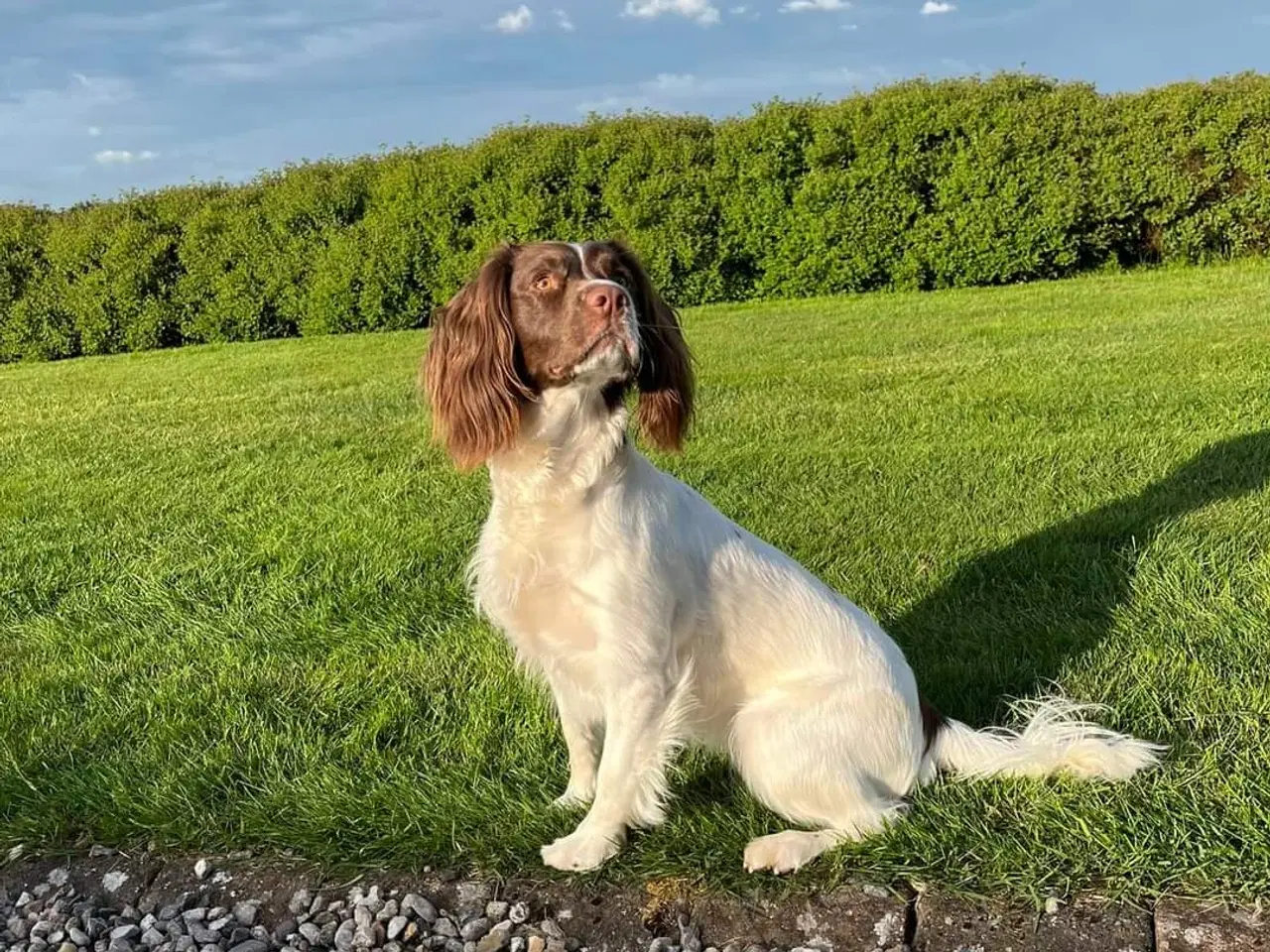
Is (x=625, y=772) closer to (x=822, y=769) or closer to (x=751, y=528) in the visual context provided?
(x=822, y=769)

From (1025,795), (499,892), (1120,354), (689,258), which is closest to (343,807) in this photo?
(499,892)

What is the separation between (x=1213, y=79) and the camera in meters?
14.8

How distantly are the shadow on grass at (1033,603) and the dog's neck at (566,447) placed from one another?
1.36m

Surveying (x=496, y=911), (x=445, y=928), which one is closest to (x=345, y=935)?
(x=445, y=928)

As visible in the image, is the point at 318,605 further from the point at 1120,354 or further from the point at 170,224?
the point at 170,224

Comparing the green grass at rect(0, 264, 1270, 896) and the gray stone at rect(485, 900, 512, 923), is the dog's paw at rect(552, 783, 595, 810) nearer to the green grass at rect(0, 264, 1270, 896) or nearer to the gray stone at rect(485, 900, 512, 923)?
the green grass at rect(0, 264, 1270, 896)

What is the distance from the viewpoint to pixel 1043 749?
2.73 meters

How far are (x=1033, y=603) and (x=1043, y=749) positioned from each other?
4.18 ft

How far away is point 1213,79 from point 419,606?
14.7 metres

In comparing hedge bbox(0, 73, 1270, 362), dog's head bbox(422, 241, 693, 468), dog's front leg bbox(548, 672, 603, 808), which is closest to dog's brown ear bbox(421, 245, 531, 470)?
dog's head bbox(422, 241, 693, 468)

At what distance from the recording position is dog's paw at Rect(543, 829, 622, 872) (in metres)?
2.58

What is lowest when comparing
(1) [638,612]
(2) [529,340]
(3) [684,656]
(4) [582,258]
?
(3) [684,656]

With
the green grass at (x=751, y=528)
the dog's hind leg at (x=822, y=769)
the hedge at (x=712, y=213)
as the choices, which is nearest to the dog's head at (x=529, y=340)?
the dog's hind leg at (x=822, y=769)

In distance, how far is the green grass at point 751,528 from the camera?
8.68ft
